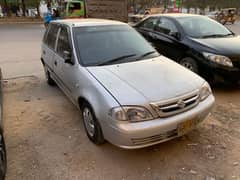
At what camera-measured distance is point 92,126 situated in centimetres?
281

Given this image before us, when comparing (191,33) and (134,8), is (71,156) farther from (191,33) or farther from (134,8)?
(134,8)

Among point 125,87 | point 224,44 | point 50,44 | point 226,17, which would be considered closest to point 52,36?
point 50,44

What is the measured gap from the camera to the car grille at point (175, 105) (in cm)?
233

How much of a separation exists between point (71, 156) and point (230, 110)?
9.02ft

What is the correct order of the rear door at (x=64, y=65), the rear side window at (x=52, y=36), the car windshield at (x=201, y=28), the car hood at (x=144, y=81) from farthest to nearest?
1. the car windshield at (x=201, y=28)
2. the rear side window at (x=52, y=36)
3. the rear door at (x=64, y=65)
4. the car hood at (x=144, y=81)

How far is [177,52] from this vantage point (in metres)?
5.04

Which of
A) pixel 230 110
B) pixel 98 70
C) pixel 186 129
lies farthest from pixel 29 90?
pixel 230 110

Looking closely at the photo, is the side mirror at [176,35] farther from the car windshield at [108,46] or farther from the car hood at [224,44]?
the car windshield at [108,46]

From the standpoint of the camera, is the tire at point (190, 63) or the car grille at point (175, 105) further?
the tire at point (190, 63)

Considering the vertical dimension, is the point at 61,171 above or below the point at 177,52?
below

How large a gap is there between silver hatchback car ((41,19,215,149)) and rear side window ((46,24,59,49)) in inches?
15.3

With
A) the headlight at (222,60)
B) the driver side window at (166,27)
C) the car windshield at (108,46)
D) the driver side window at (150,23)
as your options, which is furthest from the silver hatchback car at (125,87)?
the driver side window at (150,23)

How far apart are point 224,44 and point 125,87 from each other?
9.77ft

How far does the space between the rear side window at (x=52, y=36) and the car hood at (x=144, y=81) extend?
1672mm
